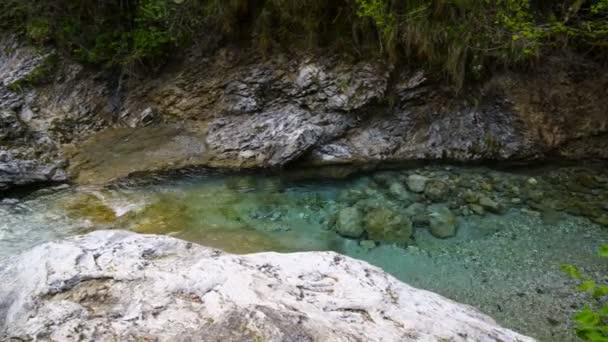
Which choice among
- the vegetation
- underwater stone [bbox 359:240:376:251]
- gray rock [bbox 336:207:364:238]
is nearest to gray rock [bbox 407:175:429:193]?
→ gray rock [bbox 336:207:364:238]

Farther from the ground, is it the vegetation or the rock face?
the vegetation

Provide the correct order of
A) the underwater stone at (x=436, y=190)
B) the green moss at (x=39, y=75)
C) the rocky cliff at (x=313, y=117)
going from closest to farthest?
the underwater stone at (x=436, y=190) → the rocky cliff at (x=313, y=117) → the green moss at (x=39, y=75)

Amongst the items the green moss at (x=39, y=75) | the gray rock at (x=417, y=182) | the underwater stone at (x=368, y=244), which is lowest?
the underwater stone at (x=368, y=244)

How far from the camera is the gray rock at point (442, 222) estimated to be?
4020 millimetres

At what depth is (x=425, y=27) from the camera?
4.53 m

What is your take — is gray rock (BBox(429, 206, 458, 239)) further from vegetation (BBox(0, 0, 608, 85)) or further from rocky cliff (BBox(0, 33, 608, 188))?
vegetation (BBox(0, 0, 608, 85))

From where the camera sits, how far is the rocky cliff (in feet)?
15.9

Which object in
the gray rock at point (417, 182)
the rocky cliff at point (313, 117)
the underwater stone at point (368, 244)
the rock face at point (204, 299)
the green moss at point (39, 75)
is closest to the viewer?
the rock face at point (204, 299)

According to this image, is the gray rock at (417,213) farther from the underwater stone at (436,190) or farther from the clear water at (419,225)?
the underwater stone at (436,190)

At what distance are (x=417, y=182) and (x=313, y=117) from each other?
4.58 ft

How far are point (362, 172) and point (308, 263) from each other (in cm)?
241

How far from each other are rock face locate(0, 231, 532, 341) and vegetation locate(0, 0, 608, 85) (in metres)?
2.94

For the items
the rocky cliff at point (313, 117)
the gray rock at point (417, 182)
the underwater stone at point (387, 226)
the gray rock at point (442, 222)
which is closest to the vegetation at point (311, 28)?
the rocky cliff at point (313, 117)

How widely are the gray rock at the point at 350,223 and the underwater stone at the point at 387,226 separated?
0.08 meters
